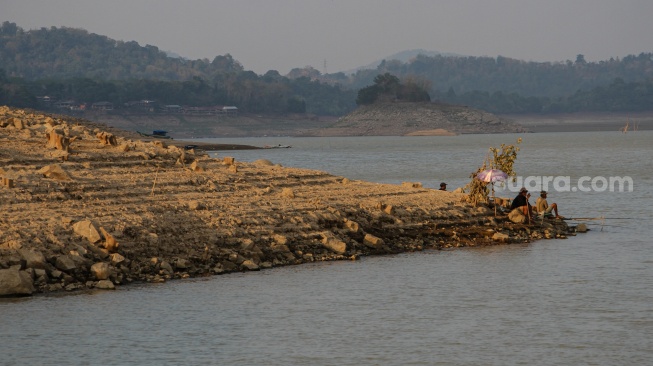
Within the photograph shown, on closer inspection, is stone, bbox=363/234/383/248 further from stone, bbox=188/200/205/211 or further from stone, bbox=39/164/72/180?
stone, bbox=39/164/72/180

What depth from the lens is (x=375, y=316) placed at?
20375 mm

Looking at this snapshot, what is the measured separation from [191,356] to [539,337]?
575cm

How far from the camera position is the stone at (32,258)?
2112 cm

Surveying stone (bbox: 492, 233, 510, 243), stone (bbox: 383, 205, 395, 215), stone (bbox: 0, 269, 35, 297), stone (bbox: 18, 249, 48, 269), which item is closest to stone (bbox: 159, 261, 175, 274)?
stone (bbox: 18, 249, 48, 269)

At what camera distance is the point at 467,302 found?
2175 cm

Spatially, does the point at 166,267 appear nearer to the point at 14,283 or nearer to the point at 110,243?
the point at 110,243

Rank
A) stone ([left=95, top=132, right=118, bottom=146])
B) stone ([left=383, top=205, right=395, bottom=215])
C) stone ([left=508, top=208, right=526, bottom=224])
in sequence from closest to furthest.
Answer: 1. stone ([left=383, top=205, right=395, bottom=215])
2. stone ([left=508, top=208, right=526, bottom=224])
3. stone ([left=95, top=132, right=118, bottom=146])

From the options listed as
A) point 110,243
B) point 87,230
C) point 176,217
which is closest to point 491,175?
point 176,217

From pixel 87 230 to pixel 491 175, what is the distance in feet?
42.0

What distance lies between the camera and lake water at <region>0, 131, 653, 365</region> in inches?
685

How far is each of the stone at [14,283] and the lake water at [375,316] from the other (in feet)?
0.74

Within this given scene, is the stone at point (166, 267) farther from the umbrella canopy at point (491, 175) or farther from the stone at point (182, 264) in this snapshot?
the umbrella canopy at point (491, 175)

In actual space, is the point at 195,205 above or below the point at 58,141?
below

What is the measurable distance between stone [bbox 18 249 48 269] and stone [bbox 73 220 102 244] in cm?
134
